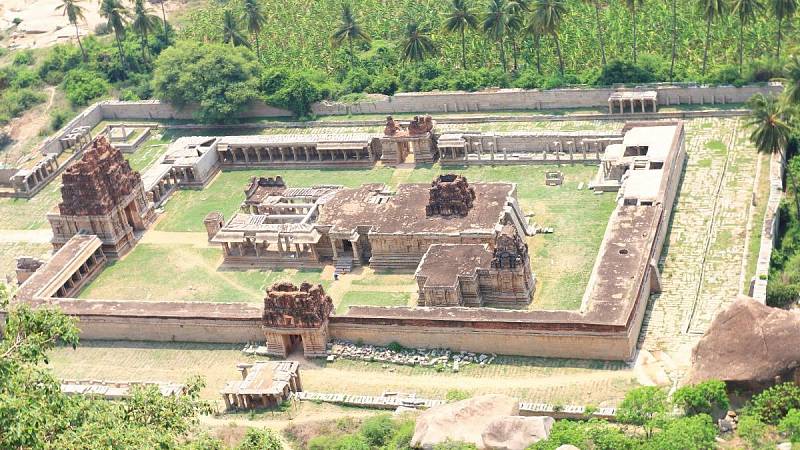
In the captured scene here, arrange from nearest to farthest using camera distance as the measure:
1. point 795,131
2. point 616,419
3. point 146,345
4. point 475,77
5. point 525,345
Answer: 1. point 616,419
2. point 525,345
3. point 146,345
4. point 795,131
5. point 475,77

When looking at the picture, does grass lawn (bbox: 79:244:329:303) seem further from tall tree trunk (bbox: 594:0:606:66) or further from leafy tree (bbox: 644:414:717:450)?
tall tree trunk (bbox: 594:0:606:66)

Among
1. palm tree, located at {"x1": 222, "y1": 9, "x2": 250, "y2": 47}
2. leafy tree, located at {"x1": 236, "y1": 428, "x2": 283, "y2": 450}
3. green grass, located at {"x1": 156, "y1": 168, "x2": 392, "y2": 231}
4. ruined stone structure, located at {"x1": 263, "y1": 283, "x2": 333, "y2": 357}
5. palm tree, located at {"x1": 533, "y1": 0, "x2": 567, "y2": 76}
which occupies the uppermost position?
palm tree, located at {"x1": 533, "y1": 0, "x2": 567, "y2": 76}

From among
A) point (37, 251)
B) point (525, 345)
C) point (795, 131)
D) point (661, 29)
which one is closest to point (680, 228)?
point (795, 131)

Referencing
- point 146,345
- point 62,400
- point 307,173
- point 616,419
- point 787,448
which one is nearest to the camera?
point 62,400

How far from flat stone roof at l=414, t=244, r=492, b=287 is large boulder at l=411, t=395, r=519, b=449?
473 inches

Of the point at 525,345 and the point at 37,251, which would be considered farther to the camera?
the point at 37,251

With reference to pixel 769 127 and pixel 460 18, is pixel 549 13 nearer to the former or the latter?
pixel 460 18

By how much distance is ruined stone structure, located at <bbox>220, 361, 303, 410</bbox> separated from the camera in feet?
188

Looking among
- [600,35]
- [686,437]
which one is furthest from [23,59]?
[686,437]

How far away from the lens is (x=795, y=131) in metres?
72.3

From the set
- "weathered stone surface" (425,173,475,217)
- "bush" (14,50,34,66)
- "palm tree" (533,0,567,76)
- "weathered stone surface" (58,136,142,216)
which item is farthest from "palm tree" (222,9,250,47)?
"weathered stone surface" (425,173,475,217)

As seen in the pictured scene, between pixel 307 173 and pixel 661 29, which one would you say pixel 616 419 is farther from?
pixel 661 29

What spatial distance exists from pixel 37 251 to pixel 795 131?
51675mm

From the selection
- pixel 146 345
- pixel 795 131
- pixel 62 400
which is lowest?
pixel 146 345
